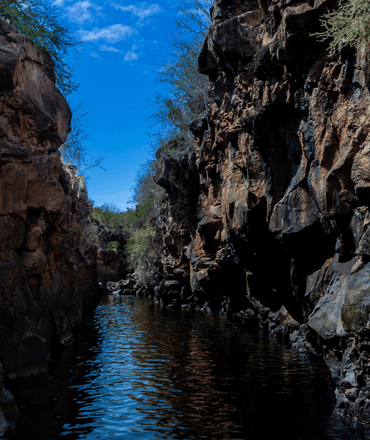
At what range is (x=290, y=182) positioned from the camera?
16.4 metres

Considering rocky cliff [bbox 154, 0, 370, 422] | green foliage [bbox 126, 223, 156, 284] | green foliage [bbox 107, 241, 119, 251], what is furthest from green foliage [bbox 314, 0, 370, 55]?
green foliage [bbox 107, 241, 119, 251]

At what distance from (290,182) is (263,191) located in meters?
2.55

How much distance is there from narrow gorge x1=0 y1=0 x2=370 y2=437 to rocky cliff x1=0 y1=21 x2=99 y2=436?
0.16 ft

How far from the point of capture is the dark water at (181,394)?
8992mm

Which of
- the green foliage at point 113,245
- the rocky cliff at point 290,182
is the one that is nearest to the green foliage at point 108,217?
the green foliage at point 113,245

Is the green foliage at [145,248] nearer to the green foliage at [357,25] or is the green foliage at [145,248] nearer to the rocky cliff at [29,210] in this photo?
the rocky cliff at [29,210]

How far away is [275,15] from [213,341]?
45.0ft

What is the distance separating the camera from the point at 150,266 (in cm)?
4756

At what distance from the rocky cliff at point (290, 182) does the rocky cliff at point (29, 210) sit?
8.44m

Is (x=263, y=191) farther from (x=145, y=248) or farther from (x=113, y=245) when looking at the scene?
(x=113, y=245)

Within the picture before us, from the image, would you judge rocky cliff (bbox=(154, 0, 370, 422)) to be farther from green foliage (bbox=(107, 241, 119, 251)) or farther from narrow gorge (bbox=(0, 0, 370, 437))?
green foliage (bbox=(107, 241, 119, 251))

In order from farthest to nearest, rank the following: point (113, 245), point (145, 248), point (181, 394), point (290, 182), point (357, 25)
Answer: point (113, 245), point (145, 248), point (290, 182), point (181, 394), point (357, 25)

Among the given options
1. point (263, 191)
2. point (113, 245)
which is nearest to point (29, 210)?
point (263, 191)

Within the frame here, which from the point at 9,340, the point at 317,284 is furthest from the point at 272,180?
the point at 9,340
